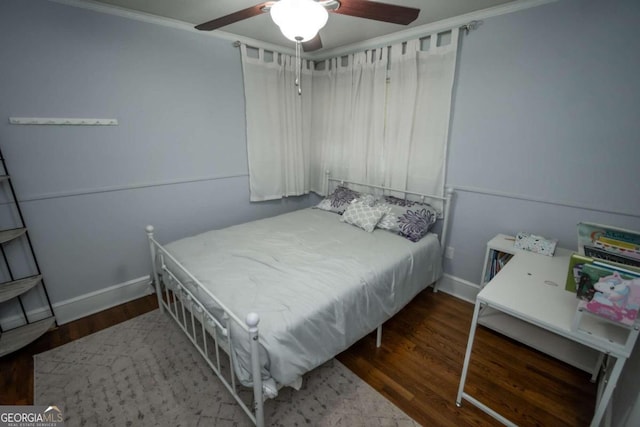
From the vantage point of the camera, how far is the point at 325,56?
3.39m

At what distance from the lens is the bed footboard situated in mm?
1267

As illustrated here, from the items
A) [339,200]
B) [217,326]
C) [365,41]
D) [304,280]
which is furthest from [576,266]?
[365,41]

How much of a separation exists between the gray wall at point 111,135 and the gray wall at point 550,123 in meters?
2.37

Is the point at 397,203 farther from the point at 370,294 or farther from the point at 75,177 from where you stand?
the point at 75,177

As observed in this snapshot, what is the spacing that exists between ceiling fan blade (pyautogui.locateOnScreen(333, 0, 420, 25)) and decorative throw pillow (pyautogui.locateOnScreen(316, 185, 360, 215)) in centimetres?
189

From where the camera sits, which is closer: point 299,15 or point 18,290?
point 299,15

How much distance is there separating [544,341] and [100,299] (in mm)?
3682

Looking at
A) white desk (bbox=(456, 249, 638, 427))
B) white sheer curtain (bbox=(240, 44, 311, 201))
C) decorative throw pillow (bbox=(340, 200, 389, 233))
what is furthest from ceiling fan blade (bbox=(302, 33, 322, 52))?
white desk (bbox=(456, 249, 638, 427))

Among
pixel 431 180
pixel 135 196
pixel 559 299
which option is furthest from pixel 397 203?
pixel 135 196

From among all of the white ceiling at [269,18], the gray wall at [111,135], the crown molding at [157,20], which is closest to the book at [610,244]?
the white ceiling at [269,18]

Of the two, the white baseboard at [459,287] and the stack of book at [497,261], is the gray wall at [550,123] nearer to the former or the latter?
the white baseboard at [459,287]

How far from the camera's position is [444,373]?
1900mm

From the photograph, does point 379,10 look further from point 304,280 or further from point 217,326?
point 217,326

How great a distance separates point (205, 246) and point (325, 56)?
265 cm
